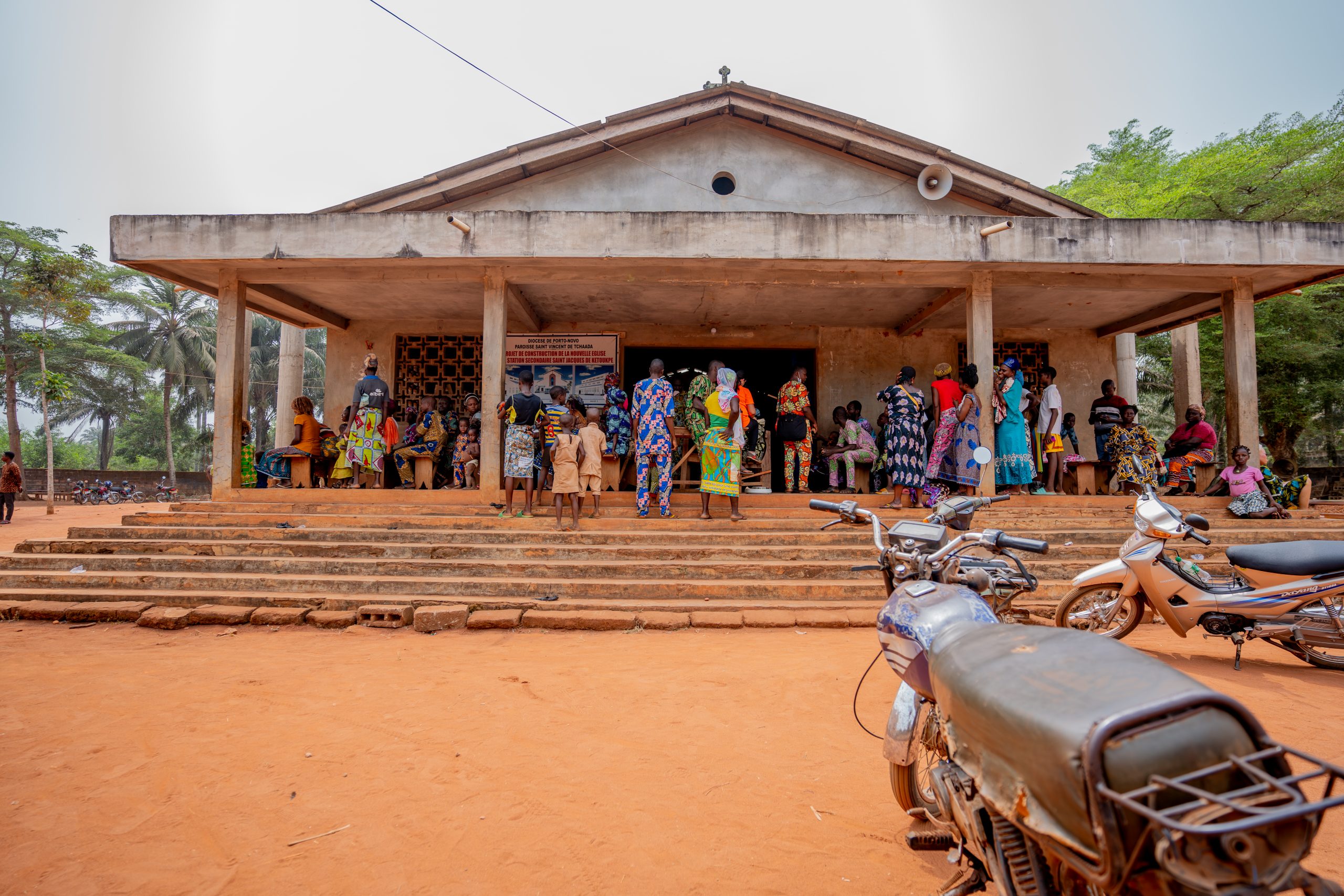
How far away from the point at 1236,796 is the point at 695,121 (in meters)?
10.3

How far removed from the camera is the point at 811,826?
7.83ft

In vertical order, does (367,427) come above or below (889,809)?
above

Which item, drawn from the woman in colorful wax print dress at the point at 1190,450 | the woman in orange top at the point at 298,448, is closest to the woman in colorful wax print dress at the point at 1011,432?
the woman in colorful wax print dress at the point at 1190,450

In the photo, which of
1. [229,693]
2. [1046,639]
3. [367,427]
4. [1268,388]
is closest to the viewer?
[1046,639]

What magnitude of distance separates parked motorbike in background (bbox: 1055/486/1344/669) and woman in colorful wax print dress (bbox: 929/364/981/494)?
9.90 ft

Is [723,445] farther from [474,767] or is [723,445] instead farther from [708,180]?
[708,180]

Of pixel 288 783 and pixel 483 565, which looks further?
pixel 483 565

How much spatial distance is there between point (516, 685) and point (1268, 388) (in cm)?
1747

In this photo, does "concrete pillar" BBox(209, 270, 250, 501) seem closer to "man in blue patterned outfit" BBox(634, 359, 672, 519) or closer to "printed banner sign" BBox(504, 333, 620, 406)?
"printed banner sign" BBox(504, 333, 620, 406)

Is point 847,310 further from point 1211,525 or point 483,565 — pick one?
point 483,565

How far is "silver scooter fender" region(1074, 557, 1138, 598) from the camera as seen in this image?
14.6 feet

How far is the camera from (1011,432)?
26.1 feet

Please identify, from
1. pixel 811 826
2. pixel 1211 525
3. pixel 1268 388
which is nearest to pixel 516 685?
pixel 811 826

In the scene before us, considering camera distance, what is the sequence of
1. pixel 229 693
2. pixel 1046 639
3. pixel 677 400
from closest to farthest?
pixel 1046 639, pixel 229 693, pixel 677 400
